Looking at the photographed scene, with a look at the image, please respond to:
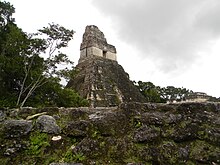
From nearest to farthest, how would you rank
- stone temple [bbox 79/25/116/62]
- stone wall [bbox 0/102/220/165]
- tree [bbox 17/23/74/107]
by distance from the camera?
stone wall [bbox 0/102/220/165]
tree [bbox 17/23/74/107]
stone temple [bbox 79/25/116/62]

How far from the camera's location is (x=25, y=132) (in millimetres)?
2533

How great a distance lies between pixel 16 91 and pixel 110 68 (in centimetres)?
1333

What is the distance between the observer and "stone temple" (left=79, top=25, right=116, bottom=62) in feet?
105

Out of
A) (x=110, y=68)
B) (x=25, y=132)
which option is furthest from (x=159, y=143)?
(x=110, y=68)

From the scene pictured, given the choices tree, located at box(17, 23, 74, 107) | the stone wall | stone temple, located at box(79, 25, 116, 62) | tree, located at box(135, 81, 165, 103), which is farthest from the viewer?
tree, located at box(135, 81, 165, 103)

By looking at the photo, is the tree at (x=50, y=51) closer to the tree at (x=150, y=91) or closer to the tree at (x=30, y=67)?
the tree at (x=30, y=67)

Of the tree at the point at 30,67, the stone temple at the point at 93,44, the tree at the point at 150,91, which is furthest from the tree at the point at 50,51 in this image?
the tree at the point at 150,91

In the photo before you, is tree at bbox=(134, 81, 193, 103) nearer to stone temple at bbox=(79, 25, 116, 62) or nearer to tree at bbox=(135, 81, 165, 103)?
tree at bbox=(135, 81, 165, 103)

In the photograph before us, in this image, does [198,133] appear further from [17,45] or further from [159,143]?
[17,45]

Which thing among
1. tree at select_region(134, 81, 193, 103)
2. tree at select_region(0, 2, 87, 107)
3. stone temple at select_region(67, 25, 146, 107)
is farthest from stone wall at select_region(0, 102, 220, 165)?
tree at select_region(134, 81, 193, 103)

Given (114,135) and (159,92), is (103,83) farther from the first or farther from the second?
(114,135)

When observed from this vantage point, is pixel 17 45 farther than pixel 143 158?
Yes

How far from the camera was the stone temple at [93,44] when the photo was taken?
3189 cm

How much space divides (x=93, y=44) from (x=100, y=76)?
4296 millimetres
